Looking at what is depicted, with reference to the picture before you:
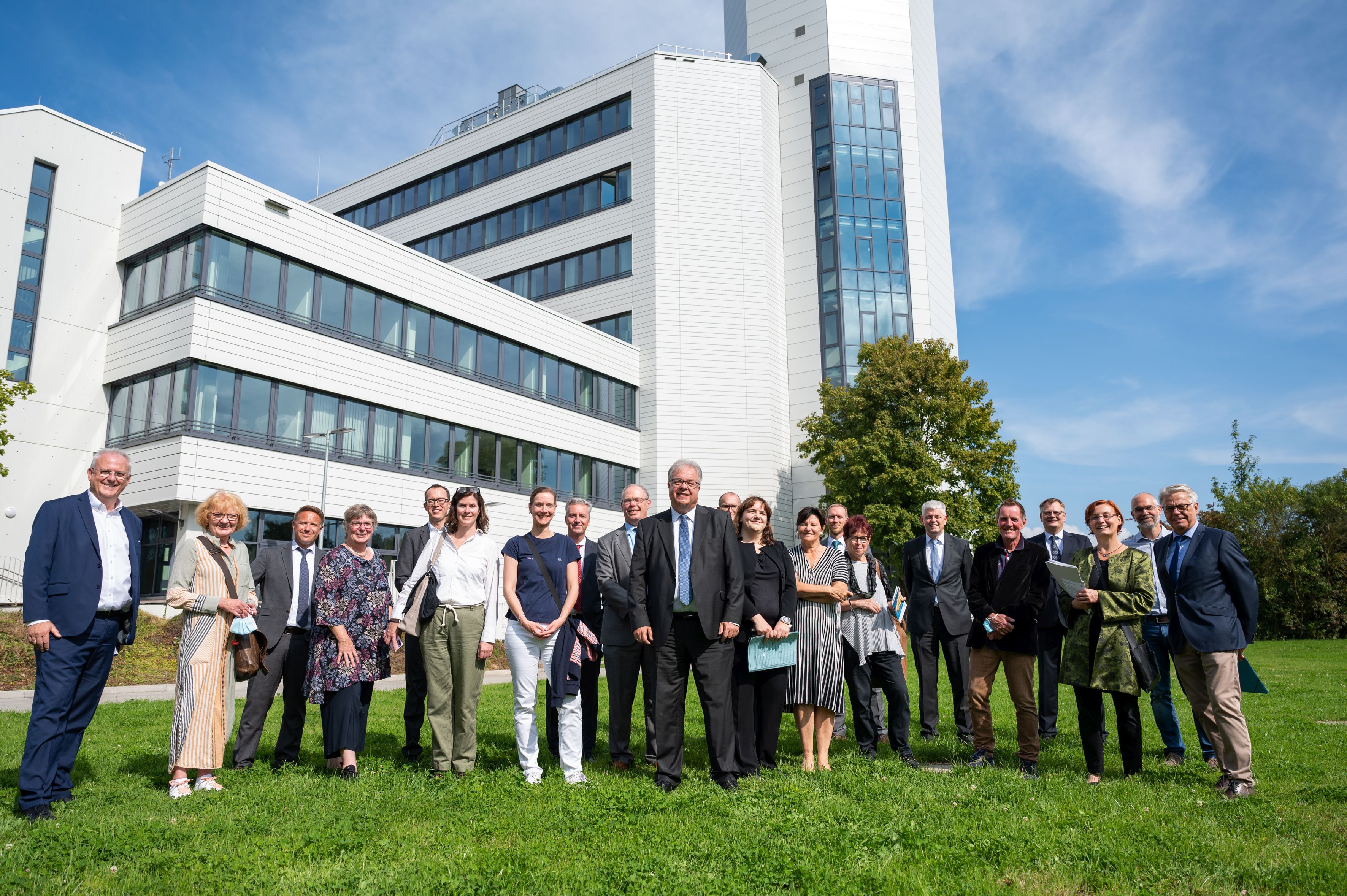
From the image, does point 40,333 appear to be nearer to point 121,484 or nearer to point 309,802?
point 121,484

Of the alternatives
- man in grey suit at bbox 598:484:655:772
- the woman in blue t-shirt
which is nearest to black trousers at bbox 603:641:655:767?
man in grey suit at bbox 598:484:655:772

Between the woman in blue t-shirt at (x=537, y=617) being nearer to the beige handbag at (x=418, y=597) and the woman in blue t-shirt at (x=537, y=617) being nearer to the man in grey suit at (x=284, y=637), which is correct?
the beige handbag at (x=418, y=597)

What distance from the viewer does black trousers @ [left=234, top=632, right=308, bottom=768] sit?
6.72m

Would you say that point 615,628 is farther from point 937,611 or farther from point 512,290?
point 512,290

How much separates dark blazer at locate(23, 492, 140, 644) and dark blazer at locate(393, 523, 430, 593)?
1981 mm

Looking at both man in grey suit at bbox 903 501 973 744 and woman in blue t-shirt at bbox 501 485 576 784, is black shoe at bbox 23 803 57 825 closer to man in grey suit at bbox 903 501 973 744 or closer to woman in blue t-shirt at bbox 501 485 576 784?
woman in blue t-shirt at bbox 501 485 576 784

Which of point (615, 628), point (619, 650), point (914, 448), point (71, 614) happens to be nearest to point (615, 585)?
point (615, 628)

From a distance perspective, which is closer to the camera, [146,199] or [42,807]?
[42,807]

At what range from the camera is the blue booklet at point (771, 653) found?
6.41 meters

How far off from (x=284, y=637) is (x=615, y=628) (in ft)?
8.71

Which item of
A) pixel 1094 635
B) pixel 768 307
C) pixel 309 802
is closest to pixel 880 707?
pixel 1094 635

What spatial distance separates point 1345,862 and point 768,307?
33.6 metres

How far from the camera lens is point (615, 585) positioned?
6742 millimetres

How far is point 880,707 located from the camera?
836 centimetres
